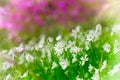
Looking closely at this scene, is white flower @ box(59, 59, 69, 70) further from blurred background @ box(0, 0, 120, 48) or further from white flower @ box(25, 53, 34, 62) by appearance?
blurred background @ box(0, 0, 120, 48)

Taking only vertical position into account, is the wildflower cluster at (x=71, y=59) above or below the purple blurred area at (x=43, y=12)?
below

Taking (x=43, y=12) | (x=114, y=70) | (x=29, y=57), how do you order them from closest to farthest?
(x=114, y=70) < (x=29, y=57) < (x=43, y=12)

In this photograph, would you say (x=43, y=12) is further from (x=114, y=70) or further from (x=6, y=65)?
(x=114, y=70)

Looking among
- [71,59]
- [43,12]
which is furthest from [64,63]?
[43,12]

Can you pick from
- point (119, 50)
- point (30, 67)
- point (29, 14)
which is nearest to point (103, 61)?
point (119, 50)

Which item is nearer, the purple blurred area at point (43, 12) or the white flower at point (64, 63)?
the white flower at point (64, 63)

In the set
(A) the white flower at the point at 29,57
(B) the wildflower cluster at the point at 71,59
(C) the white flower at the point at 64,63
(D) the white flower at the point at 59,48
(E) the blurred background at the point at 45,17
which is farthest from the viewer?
(E) the blurred background at the point at 45,17

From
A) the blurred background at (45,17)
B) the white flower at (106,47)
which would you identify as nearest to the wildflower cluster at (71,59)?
the white flower at (106,47)

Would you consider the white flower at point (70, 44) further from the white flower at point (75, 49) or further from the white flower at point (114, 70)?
the white flower at point (114, 70)

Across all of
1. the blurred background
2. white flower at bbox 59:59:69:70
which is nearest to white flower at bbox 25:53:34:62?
white flower at bbox 59:59:69:70
